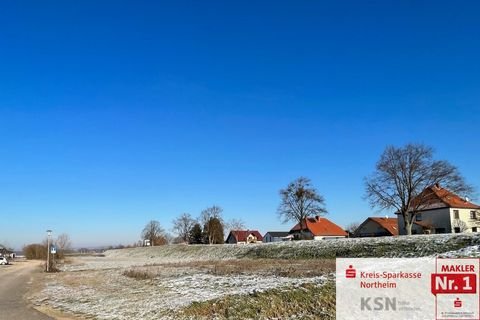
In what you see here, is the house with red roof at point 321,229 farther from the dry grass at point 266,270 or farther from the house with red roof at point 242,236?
the dry grass at point 266,270

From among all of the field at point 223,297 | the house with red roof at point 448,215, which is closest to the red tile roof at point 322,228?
the house with red roof at point 448,215

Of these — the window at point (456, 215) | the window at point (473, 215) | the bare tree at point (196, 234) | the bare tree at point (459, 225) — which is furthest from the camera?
the bare tree at point (196, 234)

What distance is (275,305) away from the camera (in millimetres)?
13305

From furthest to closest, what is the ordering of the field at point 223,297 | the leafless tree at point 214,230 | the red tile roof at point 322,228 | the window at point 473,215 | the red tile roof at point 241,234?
the red tile roof at point 241,234 → the leafless tree at point 214,230 → the red tile roof at point 322,228 → the window at point 473,215 → the field at point 223,297

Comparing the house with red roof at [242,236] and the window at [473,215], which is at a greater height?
the window at [473,215]

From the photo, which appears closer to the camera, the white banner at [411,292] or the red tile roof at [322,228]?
the white banner at [411,292]

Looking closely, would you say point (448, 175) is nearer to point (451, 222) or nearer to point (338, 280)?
point (451, 222)

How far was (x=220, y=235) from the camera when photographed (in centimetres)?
11781

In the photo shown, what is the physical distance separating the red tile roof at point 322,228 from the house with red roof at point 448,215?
3535 centimetres

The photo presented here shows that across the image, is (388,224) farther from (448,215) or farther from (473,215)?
(448,215)

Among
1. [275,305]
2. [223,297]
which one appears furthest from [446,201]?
[275,305]

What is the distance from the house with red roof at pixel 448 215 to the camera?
72.9m

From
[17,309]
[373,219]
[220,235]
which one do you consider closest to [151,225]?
[220,235]

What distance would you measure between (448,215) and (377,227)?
2258 cm
